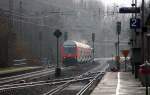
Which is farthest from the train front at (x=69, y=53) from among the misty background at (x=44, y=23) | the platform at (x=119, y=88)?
the platform at (x=119, y=88)

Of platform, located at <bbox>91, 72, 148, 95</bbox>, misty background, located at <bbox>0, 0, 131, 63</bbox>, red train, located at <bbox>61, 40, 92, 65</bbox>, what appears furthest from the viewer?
misty background, located at <bbox>0, 0, 131, 63</bbox>

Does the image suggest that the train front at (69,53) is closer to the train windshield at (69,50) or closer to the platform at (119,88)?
the train windshield at (69,50)

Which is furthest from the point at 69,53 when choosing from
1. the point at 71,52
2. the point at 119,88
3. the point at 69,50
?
the point at 119,88

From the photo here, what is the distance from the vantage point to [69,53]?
6388cm

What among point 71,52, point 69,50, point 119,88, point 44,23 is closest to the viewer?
point 119,88

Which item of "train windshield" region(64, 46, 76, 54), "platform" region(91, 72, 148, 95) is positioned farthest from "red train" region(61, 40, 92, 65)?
"platform" region(91, 72, 148, 95)

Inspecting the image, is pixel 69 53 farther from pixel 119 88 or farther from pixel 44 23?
pixel 119 88

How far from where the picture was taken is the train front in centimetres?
6281

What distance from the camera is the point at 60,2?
11069 cm

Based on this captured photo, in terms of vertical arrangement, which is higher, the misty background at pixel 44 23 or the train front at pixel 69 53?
the misty background at pixel 44 23

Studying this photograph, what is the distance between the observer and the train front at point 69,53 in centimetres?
6281

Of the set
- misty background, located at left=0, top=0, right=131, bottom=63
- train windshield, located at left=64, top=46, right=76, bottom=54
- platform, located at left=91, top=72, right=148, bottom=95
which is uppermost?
misty background, located at left=0, top=0, right=131, bottom=63

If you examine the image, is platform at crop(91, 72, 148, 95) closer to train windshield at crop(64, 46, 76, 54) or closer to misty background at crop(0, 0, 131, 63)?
misty background at crop(0, 0, 131, 63)

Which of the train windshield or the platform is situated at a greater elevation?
the train windshield
